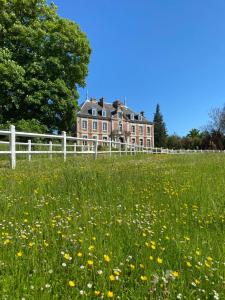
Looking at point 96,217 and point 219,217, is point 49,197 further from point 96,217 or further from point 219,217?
point 219,217

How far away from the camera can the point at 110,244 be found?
332 centimetres

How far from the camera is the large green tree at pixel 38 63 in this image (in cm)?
2617

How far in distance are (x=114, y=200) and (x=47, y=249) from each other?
2199mm

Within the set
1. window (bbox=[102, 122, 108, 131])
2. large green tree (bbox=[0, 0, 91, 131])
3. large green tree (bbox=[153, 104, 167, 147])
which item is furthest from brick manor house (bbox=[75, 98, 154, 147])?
large green tree (bbox=[0, 0, 91, 131])

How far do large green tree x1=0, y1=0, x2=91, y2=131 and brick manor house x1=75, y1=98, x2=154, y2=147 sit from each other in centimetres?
5006

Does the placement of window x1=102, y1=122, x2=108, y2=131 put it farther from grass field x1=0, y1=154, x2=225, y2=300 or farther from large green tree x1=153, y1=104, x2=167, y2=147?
grass field x1=0, y1=154, x2=225, y2=300

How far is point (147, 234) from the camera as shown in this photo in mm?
3646

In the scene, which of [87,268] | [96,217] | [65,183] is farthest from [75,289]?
[65,183]

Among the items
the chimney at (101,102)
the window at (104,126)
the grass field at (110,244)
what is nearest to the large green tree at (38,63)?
A: the grass field at (110,244)

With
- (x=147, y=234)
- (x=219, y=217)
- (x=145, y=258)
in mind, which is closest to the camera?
(x=145, y=258)

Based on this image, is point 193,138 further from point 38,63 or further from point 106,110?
point 38,63

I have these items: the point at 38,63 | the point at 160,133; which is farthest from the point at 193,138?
the point at 38,63

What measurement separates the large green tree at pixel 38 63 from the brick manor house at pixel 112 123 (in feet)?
164

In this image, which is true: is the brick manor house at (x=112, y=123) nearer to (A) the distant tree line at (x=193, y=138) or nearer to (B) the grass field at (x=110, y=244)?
(A) the distant tree line at (x=193, y=138)
